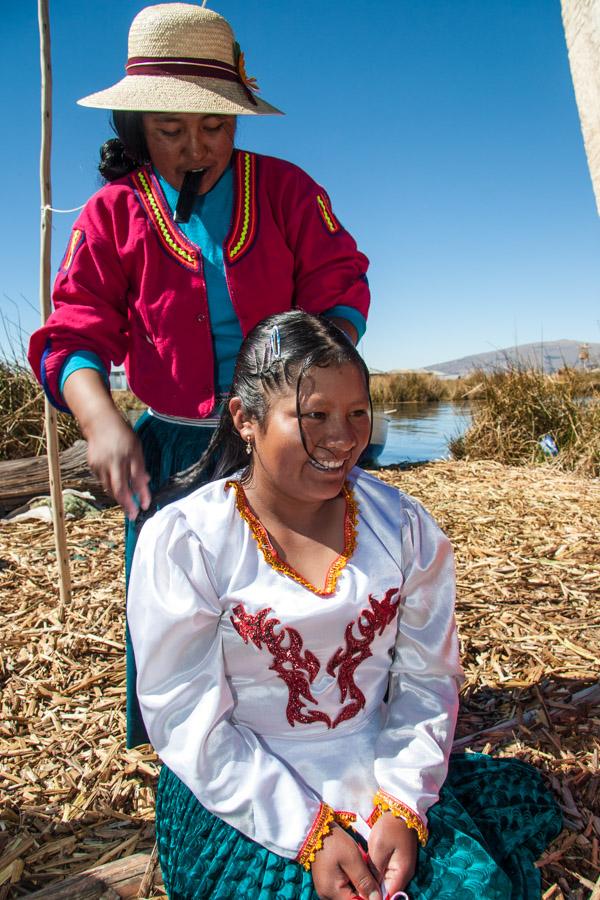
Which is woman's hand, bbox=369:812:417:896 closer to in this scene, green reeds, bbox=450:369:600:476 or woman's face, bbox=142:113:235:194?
woman's face, bbox=142:113:235:194

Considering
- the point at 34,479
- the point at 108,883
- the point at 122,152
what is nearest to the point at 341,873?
the point at 108,883

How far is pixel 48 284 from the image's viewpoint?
11.6 ft

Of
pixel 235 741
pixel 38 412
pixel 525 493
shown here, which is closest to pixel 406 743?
pixel 235 741

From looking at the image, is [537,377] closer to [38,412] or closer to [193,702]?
[38,412]

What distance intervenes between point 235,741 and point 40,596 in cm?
281

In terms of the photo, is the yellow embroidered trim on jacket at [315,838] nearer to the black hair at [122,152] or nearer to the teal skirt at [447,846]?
the teal skirt at [447,846]

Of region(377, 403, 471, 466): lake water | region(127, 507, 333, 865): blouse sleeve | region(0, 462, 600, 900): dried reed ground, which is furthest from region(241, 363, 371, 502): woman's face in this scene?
region(377, 403, 471, 466): lake water

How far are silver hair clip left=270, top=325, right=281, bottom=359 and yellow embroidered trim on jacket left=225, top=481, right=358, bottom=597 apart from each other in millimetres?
318

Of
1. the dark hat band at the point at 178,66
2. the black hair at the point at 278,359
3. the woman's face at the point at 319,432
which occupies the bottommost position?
the woman's face at the point at 319,432

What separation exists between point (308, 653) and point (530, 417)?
718 cm

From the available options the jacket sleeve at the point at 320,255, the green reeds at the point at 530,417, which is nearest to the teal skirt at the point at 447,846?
the jacket sleeve at the point at 320,255

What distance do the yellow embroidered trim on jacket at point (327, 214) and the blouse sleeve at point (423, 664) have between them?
2.57 ft

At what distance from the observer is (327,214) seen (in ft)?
6.75

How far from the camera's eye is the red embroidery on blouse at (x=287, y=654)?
1.54m
